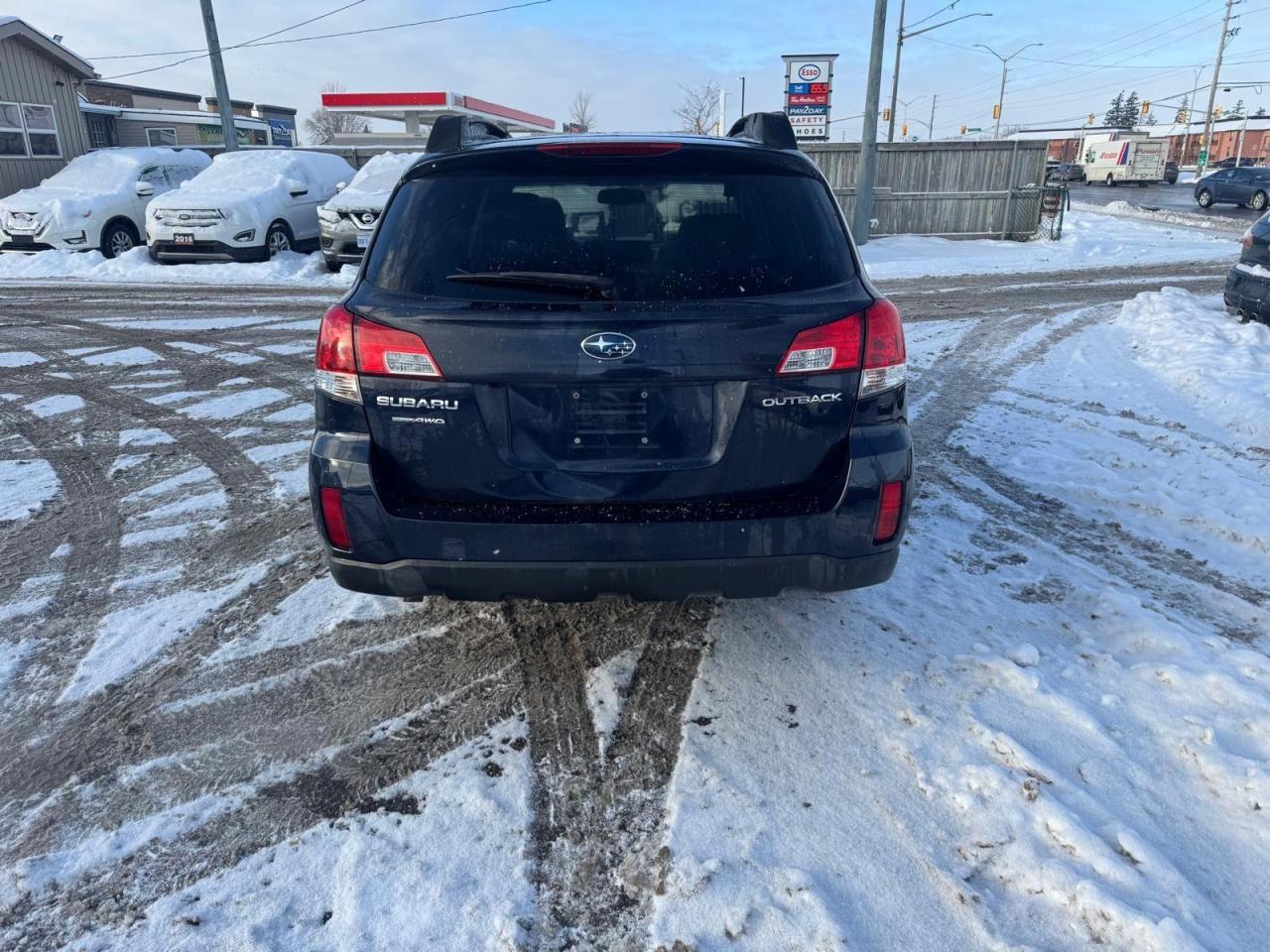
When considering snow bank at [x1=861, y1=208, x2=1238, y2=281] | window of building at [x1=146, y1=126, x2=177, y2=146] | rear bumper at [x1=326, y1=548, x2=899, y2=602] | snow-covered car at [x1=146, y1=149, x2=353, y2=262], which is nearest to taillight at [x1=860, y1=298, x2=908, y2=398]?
rear bumper at [x1=326, y1=548, x2=899, y2=602]

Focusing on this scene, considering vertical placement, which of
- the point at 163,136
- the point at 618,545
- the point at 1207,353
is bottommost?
the point at 1207,353

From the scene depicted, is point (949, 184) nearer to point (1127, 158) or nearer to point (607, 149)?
point (607, 149)

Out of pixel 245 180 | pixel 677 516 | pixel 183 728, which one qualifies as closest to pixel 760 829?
pixel 677 516

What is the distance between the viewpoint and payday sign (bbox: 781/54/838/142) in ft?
68.2

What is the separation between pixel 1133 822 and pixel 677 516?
5.06 feet

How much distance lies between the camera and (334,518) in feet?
9.02

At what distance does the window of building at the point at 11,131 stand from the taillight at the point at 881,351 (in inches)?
1005

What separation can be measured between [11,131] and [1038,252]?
24.5m

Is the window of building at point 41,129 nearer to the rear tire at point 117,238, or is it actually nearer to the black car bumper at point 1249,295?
the rear tire at point 117,238

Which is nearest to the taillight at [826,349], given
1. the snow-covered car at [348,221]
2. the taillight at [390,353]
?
the taillight at [390,353]

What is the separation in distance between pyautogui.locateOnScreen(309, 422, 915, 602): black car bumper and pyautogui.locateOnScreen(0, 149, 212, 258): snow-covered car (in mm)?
16184

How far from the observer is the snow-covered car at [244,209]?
14352 millimetres

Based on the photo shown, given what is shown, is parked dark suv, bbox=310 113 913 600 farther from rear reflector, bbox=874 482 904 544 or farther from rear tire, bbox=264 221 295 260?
rear tire, bbox=264 221 295 260

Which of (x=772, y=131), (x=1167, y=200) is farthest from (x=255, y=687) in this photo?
(x=1167, y=200)
